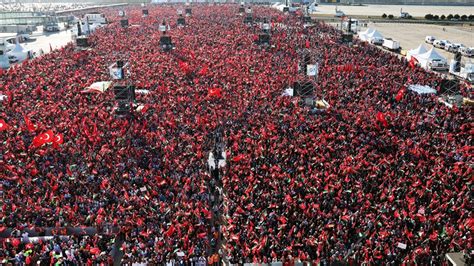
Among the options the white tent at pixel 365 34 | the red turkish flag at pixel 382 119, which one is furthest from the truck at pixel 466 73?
the white tent at pixel 365 34

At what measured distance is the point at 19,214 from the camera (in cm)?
1549

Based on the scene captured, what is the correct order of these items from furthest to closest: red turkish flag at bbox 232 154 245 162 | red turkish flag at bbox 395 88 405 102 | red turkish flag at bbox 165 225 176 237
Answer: red turkish flag at bbox 395 88 405 102
red turkish flag at bbox 232 154 245 162
red turkish flag at bbox 165 225 176 237

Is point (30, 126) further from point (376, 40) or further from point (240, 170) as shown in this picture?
point (376, 40)

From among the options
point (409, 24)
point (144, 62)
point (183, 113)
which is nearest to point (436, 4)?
point (409, 24)

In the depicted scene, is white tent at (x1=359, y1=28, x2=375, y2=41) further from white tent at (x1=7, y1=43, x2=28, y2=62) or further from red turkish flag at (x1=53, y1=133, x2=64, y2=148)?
red turkish flag at (x1=53, y1=133, x2=64, y2=148)

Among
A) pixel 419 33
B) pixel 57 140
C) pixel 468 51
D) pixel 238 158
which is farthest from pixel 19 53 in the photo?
pixel 419 33

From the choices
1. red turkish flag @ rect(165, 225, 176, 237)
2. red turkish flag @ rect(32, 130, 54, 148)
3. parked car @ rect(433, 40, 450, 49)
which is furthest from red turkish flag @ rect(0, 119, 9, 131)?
parked car @ rect(433, 40, 450, 49)

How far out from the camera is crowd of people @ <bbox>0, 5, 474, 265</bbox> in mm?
14031

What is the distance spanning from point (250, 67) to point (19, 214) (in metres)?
23.4

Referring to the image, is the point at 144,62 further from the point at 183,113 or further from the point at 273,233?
the point at 273,233

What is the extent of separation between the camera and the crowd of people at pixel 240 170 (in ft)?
46.0

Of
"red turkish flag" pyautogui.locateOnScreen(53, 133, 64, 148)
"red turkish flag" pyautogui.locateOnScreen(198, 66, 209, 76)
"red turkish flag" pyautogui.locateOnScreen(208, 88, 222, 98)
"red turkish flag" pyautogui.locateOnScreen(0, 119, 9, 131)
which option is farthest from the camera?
"red turkish flag" pyautogui.locateOnScreen(198, 66, 209, 76)

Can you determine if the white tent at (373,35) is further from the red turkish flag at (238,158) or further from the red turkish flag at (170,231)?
the red turkish flag at (170,231)

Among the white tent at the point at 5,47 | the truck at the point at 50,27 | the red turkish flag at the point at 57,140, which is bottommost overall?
the red turkish flag at the point at 57,140
